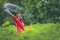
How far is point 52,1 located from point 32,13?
8.30 ft

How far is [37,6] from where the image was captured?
1182 inches

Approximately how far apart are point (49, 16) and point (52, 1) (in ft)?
4.51

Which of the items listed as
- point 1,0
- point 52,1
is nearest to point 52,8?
point 52,1

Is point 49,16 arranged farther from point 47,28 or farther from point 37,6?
point 47,28

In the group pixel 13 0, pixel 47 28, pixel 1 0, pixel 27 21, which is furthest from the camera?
pixel 13 0

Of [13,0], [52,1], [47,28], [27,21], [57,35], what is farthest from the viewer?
[13,0]

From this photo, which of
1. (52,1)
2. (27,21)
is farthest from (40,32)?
(27,21)

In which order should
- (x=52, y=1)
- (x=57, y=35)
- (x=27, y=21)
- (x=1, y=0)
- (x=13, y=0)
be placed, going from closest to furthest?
(x=57, y=35) < (x=1, y=0) < (x=52, y=1) < (x=27, y=21) < (x=13, y=0)

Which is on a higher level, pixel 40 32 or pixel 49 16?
pixel 40 32

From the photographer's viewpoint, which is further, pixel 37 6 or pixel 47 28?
pixel 37 6

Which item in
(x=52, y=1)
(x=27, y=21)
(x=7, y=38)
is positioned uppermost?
(x=7, y=38)

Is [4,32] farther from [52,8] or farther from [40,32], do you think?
[52,8]

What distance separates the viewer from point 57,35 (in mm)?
6898

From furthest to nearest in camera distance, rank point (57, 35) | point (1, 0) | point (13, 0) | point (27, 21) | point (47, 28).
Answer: point (13, 0)
point (27, 21)
point (1, 0)
point (47, 28)
point (57, 35)
